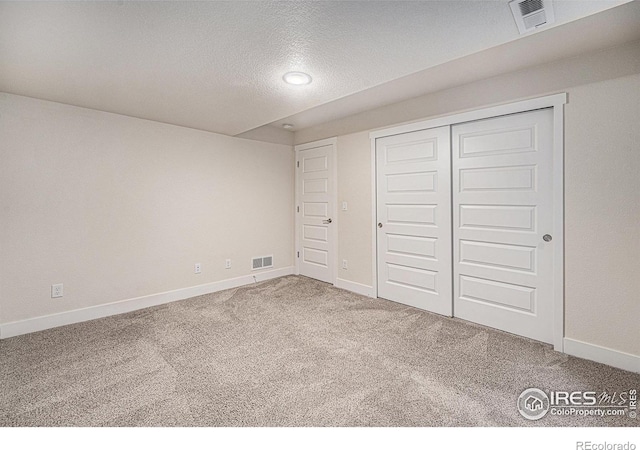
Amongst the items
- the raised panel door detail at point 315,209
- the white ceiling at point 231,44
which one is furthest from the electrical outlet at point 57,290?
the raised panel door detail at point 315,209

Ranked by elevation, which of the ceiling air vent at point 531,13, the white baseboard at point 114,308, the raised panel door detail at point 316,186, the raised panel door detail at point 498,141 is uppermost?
the ceiling air vent at point 531,13

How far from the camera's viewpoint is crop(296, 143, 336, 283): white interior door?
179 inches

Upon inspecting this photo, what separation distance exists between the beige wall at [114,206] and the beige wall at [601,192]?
3.60 metres

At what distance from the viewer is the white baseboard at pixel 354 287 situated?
4.01 meters

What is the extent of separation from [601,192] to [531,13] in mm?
1482

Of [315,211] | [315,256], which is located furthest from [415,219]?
Answer: [315,256]

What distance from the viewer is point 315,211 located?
4.79m

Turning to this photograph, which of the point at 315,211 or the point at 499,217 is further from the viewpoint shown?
the point at 315,211

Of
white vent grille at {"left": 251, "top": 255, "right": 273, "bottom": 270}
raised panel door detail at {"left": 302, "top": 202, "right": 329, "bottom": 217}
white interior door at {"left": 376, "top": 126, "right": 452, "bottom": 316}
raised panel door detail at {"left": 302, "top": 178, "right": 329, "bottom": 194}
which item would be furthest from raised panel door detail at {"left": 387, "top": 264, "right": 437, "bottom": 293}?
white vent grille at {"left": 251, "top": 255, "right": 273, "bottom": 270}

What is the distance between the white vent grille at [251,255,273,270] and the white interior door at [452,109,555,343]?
2.77 m

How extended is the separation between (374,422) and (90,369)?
2092 millimetres

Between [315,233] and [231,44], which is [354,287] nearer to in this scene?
[315,233]

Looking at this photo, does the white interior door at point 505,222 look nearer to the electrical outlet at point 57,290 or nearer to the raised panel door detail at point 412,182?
the raised panel door detail at point 412,182
